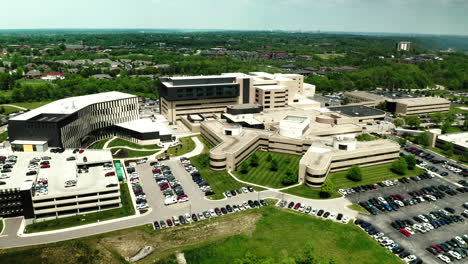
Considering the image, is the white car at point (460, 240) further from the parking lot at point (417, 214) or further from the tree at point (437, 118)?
the tree at point (437, 118)

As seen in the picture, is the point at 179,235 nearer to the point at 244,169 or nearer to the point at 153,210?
the point at 153,210

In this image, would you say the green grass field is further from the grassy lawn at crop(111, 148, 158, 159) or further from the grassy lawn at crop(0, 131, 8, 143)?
the grassy lawn at crop(0, 131, 8, 143)

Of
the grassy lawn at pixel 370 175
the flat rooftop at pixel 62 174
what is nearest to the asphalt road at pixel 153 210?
the flat rooftop at pixel 62 174

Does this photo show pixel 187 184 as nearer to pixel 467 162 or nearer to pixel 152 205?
pixel 152 205

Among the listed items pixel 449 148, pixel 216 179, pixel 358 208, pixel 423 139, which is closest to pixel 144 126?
pixel 216 179

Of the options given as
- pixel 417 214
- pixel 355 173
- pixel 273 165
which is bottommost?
pixel 417 214

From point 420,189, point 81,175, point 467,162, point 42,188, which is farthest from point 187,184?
point 467,162
